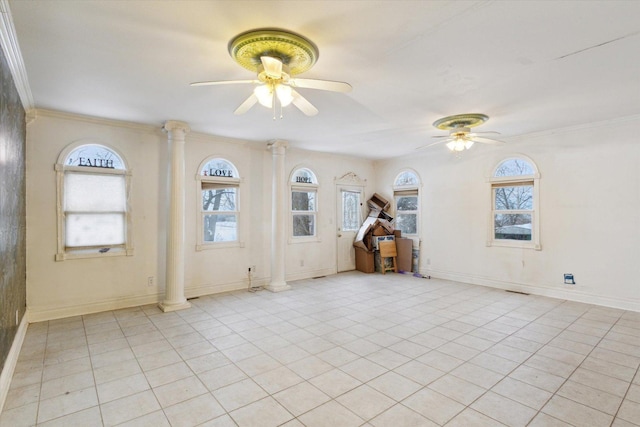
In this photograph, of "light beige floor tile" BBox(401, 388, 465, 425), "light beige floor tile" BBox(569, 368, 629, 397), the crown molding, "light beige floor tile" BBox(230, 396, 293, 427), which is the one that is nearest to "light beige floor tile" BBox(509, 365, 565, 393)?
"light beige floor tile" BBox(569, 368, 629, 397)

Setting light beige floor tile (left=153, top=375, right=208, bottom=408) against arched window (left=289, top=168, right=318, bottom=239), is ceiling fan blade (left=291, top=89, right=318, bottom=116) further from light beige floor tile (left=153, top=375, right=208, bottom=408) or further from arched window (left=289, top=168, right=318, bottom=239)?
arched window (left=289, top=168, right=318, bottom=239)

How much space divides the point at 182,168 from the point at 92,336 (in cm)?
238

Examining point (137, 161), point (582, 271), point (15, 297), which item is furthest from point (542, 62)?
point (15, 297)

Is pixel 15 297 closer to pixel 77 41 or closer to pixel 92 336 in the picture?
pixel 92 336

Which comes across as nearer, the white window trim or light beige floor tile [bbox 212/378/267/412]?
light beige floor tile [bbox 212/378/267/412]

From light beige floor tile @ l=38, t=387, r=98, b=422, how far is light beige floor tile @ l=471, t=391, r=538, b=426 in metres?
2.83

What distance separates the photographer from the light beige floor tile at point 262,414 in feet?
7.02

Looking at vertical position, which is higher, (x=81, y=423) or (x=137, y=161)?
(x=137, y=161)

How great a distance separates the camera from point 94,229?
14.6 ft

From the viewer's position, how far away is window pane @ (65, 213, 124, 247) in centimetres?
429

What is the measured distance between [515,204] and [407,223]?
225 cm

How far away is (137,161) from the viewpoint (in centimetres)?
472

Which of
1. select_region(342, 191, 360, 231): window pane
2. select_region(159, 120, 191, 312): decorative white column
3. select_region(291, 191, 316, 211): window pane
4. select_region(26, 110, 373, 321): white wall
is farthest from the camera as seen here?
select_region(342, 191, 360, 231): window pane

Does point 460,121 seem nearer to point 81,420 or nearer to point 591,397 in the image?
point 591,397
